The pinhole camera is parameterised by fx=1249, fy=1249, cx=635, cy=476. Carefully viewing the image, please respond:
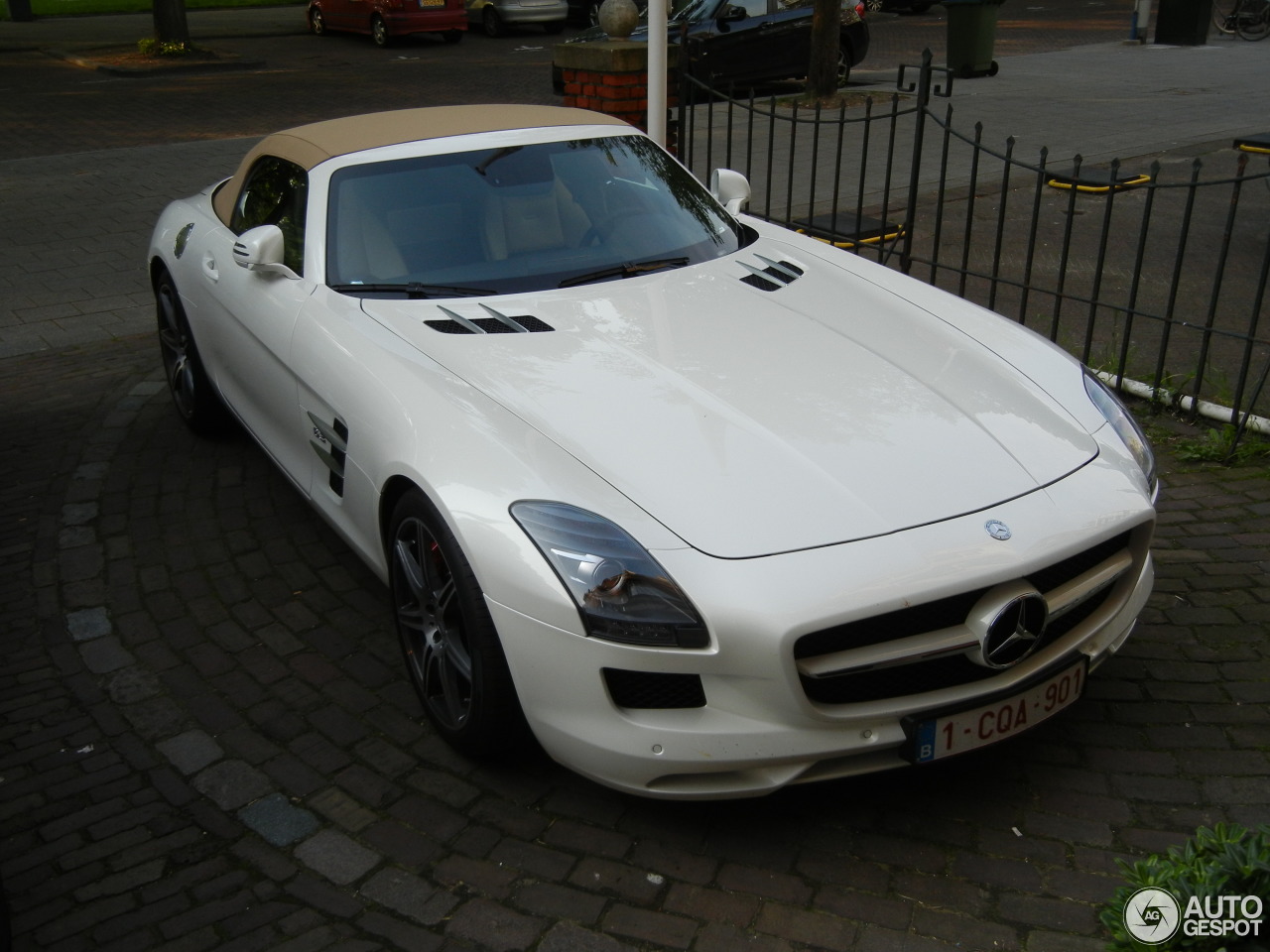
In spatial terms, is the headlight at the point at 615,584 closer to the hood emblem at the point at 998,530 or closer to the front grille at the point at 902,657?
the front grille at the point at 902,657

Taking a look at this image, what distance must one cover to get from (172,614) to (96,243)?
599cm

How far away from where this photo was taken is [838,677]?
2.89 m

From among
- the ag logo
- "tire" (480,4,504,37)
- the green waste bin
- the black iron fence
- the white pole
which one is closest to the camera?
the ag logo

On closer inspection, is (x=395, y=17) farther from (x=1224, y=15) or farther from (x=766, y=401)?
(x=766, y=401)

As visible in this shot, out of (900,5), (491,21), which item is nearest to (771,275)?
(491,21)

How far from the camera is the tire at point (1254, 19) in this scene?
69.6 feet

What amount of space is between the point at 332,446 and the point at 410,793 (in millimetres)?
1160

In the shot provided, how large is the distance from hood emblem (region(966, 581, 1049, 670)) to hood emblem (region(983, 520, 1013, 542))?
115 mm

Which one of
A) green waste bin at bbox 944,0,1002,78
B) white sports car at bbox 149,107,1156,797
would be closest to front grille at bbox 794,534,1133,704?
white sports car at bbox 149,107,1156,797

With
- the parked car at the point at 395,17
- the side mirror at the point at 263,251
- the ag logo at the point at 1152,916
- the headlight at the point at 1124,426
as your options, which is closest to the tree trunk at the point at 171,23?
the parked car at the point at 395,17

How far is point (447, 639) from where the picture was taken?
3361 mm

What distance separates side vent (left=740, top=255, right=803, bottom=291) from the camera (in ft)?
14.1

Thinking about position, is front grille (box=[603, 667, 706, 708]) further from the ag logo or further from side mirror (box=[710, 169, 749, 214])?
side mirror (box=[710, 169, 749, 214])

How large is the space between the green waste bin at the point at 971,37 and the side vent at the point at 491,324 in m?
14.7
